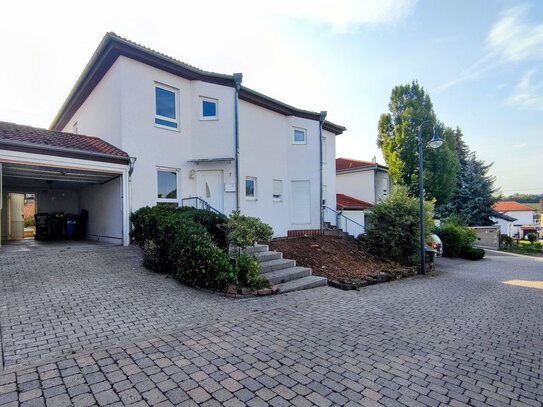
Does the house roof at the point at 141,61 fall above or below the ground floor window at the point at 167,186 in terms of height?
above

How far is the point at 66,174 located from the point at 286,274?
846 cm

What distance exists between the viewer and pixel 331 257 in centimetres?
1130

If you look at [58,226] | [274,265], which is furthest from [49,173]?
[274,265]

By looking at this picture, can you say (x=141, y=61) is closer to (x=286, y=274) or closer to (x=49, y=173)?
(x=49, y=173)

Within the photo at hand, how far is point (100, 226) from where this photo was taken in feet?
40.1

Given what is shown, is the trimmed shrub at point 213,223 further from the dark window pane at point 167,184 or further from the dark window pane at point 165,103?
the dark window pane at point 165,103

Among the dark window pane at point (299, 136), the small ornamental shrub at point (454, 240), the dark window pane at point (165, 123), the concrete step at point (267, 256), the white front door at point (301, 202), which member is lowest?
the small ornamental shrub at point (454, 240)

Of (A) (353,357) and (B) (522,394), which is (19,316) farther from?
(B) (522,394)

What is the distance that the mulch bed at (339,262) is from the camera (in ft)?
30.6

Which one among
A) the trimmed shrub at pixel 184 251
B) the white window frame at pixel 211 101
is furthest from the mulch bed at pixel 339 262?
the white window frame at pixel 211 101

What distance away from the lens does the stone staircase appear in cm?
786

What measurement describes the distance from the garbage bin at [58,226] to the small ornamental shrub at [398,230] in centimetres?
1420

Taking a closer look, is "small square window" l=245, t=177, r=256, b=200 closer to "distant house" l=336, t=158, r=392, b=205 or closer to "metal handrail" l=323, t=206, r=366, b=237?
"metal handrail" l=323, t=206, r=366, b=237

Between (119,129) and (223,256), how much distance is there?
6.59 metres
